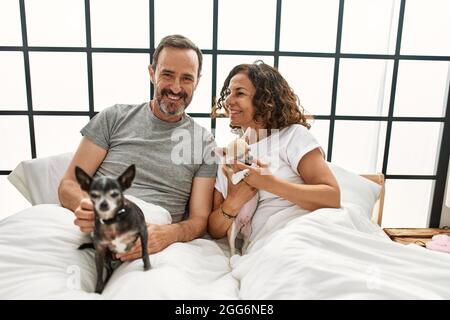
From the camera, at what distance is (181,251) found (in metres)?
1.05

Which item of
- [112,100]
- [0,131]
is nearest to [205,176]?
[112,100]

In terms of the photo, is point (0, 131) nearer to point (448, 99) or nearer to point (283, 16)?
point (283, 16)


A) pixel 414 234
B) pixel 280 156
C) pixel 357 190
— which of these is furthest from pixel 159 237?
pixel 414 234

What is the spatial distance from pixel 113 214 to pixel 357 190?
1.17m

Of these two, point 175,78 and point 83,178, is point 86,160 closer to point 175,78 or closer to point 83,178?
point 175,78

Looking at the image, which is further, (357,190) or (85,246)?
(357,190)

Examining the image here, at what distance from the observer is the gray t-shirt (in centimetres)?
122

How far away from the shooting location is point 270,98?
1289 millimetres

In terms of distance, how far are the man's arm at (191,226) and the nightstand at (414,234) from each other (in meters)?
1.15

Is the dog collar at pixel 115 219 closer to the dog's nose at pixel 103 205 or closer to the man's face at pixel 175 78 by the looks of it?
A: the dog's nose at pixel 103 205

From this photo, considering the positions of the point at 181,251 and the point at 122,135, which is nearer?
the point at 181,251

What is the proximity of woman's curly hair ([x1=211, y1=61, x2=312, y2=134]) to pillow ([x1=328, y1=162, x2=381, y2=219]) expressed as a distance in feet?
1.08

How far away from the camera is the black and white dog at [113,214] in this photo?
62 cm
